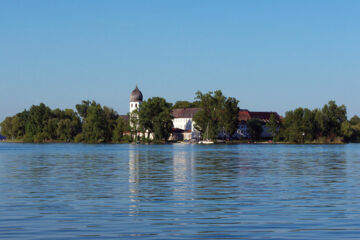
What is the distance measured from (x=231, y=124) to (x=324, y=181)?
148012mm

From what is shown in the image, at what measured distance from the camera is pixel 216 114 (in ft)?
598

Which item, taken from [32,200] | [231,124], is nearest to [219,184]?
[32,200]

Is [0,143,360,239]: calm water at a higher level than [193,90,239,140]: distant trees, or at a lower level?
lower

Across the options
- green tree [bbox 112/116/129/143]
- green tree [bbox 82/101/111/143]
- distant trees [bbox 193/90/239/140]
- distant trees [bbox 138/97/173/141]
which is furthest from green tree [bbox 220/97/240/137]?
green tree [bbox 82/101/111/143]

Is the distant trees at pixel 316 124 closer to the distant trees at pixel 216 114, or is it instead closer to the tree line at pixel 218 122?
the tree line at pixel 218 122

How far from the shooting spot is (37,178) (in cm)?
3488

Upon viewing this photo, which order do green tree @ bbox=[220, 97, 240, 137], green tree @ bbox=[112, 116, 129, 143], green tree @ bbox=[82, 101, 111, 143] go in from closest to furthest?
1. green tree @ bbox=[220, 97, 240, 137]
2. green tree @ bbox=[82, 101, 111, 143]
3. green tree @ bbox=[112, 116, 129, 143]

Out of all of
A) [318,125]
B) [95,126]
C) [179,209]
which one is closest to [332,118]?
[318,125]

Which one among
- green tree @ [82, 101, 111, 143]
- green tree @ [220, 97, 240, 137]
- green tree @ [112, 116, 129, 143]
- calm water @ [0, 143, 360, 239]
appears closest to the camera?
calm water @ [0, 143, 360, 239]

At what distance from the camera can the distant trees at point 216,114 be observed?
593 feet

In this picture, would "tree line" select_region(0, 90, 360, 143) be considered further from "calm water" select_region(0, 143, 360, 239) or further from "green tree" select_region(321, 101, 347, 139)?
"calm water" select_region(0, 143, 360, 239)

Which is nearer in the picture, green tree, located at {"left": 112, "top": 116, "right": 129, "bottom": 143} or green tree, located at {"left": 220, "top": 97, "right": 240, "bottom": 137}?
green tree, located at {"left": 220, "top": 97, "right": 240, "bottom": 137}

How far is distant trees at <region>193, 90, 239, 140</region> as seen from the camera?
593 feet

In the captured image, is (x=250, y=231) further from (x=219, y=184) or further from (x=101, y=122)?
(x=101, y=122)
